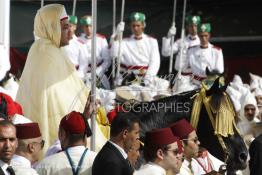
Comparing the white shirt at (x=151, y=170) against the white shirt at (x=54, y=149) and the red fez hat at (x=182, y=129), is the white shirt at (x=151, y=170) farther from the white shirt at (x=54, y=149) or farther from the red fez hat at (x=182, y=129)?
the white shirt at (x=54, y=149)

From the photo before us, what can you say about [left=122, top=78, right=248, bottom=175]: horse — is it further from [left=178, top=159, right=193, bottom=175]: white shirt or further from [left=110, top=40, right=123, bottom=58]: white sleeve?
[left=110, top=40, right=123, bottom=58]: white sleeve

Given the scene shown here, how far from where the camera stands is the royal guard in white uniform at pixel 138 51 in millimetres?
18000

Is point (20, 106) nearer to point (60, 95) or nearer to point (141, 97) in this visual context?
point (60, 95)

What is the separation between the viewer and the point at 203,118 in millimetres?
10234

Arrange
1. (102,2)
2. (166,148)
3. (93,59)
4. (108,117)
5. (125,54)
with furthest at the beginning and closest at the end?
(102,2), (125,54), (108,117), (93,59), (166,148)

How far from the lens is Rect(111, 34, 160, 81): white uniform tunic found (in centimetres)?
1822

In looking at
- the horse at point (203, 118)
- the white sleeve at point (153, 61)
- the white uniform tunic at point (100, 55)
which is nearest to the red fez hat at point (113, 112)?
the horse at point (203, 118)

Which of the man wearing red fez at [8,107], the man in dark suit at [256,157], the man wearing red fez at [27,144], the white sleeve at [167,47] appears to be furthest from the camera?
the white sleeve at [167,47]

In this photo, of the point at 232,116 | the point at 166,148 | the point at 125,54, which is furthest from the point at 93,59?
the point at 125,54

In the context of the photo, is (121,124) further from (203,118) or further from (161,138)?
(203,118)

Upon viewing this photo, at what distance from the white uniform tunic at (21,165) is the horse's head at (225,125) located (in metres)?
2.35

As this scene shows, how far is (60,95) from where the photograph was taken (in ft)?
34.3

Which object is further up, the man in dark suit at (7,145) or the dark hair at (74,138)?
the man in dark suit at (7,145)

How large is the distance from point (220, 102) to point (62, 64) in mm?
1464
